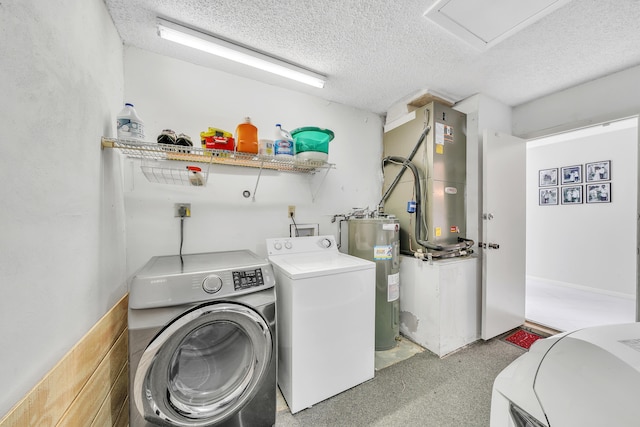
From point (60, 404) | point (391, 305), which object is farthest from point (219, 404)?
point (391, 305)

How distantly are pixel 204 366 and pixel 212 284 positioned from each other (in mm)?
545

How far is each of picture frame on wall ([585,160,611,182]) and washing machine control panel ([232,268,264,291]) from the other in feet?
18.1

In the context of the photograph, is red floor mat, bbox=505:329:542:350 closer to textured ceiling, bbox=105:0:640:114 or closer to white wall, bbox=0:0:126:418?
textured ceiling, bbox=105:0:640:114

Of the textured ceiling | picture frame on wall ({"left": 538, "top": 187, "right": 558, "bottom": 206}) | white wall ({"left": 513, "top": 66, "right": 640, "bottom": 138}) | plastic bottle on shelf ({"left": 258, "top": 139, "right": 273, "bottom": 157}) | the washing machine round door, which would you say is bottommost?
the washing machine round door

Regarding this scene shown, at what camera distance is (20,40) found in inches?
25.6

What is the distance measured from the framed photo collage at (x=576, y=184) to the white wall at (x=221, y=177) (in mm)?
4196

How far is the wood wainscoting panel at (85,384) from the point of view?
2.07ft

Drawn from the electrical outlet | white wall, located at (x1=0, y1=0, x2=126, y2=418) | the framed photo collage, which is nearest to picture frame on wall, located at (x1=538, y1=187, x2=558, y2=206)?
the framed photo collage

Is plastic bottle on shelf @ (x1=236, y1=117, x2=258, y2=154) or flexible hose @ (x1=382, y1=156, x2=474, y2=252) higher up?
plastic bottle on shelf @ (x1=236, y1=117, x2=258, y2=154)

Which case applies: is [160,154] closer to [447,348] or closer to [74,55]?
[74,55]

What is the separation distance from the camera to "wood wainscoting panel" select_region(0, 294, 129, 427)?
63 cm

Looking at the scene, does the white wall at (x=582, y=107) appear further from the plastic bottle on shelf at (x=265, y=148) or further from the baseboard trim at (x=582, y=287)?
the baseboard trim at (x=582, y=287)

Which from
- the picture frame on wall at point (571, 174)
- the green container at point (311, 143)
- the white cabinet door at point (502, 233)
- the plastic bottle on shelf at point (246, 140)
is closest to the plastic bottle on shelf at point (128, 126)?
the plastic bottle on shelf at point (246, 140)

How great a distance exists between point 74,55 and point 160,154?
721mm
